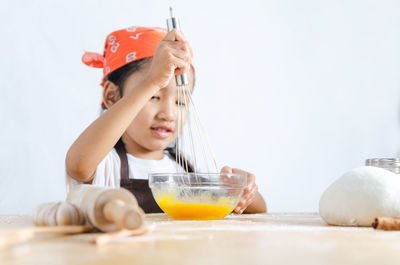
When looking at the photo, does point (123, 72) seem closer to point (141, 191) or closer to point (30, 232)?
point (141, 191)

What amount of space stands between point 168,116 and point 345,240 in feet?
2.34

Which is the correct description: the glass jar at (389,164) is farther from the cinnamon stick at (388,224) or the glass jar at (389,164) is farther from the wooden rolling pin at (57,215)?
the wooden rolling pin at (57,215)

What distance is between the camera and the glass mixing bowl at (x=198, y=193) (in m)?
0.60

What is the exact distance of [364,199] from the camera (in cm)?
53

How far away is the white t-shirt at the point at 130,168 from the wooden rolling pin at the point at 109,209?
0.52 metres

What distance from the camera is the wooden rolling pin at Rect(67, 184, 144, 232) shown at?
35cm

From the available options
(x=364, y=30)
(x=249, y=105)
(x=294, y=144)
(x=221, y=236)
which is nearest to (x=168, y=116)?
(x=221, y=236)

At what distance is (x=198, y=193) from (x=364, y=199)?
0.22 meters

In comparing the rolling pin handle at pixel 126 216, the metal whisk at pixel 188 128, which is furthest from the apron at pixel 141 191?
the rolling pin handle at pixel 126 216

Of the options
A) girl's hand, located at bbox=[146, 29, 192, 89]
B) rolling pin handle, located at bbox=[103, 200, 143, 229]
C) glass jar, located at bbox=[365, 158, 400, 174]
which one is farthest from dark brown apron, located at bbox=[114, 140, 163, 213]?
rolling pin handle, located at bbox=[103, 200, 143, 229]

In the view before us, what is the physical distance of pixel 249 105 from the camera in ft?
6.33

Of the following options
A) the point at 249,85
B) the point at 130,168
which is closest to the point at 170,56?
the point at 130,168

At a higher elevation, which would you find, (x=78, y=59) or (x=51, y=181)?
(x=78, y=59)

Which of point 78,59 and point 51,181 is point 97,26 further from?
point 51,181
